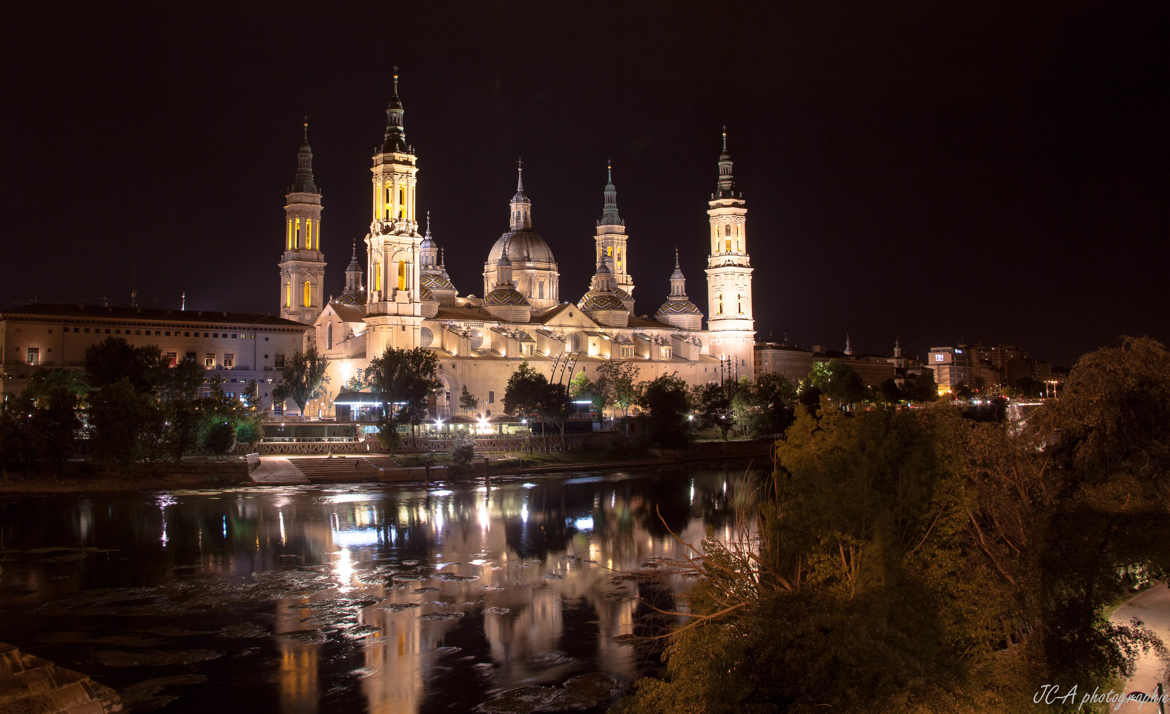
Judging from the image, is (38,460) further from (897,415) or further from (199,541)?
(897,415)

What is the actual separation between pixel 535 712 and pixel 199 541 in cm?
1926

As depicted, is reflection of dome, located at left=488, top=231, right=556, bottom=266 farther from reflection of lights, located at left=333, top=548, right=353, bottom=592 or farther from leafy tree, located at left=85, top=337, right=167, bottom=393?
reflection of lights, located at left=333, top=548, right=353, bottom=592

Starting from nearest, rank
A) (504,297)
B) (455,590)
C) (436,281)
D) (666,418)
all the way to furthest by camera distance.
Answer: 1. (455,590)
2. (666,418)
3. (504,297)
4. (436,281)

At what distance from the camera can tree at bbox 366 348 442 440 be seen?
Answer: 2334 inches

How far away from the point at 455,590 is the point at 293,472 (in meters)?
24.3

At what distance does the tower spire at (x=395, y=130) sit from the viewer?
69.6 meters

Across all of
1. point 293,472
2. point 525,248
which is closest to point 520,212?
point 525,248

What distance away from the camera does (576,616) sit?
953 inches

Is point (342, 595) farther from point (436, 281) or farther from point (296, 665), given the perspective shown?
point (436, 281)

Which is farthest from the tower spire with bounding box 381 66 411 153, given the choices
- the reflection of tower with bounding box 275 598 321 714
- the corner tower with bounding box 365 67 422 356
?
the reflection of tower with bounding box 275 598 321 714

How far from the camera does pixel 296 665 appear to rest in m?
20.2

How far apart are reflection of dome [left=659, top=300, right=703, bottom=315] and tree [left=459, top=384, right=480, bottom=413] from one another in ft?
91.9

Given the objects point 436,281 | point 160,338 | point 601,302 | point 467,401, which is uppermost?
point 436,281

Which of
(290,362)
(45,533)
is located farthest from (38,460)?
(290,362)
